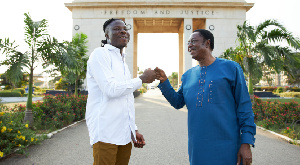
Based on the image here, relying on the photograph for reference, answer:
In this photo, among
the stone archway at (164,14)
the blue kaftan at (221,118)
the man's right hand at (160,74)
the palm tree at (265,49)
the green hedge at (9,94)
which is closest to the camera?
the blue kaftan at (221,118)

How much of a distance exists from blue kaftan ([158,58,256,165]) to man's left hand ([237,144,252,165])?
0.04 metres

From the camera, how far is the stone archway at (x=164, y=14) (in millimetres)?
26375

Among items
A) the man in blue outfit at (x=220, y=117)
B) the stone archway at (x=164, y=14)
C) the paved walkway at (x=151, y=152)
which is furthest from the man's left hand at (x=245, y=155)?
the stone archway at (x=164, y=14)

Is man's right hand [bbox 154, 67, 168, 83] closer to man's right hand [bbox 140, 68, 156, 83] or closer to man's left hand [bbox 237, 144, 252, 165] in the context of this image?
man's right hand [bbox 140, 68, 156, 83]

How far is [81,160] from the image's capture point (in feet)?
14.4

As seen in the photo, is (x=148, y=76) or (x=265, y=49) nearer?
(x=148, y=76)

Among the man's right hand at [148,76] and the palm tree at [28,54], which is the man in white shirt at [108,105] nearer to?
the man's right hand at [148,76]

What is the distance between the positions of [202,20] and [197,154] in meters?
28.7

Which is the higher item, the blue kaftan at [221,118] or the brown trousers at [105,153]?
the blue kaftan at [221,118]

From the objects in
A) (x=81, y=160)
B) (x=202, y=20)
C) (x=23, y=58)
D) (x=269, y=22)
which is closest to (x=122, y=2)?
(x=202, y=20)

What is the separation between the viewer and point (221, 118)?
200cm

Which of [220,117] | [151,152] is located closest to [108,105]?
[220,117]

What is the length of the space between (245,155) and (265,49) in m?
9.64

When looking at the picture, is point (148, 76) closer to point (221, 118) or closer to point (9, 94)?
point (221, 118)
